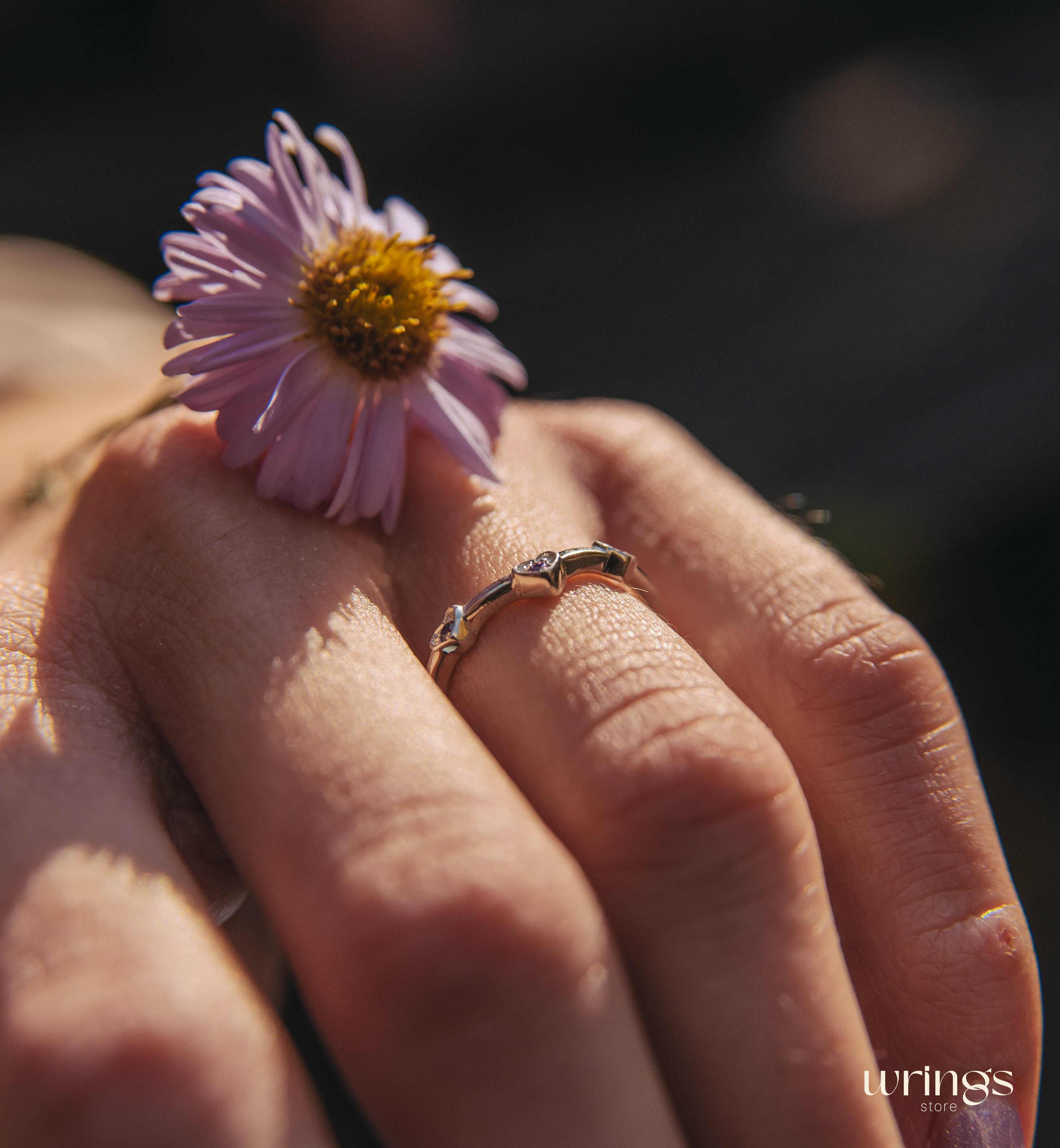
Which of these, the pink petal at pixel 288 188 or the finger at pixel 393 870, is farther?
the pink petal at pixel 288 188

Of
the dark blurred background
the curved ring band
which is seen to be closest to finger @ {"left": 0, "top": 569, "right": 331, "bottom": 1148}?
the curved ring band

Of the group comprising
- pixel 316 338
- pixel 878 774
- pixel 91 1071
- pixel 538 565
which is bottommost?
pixel 91 1071

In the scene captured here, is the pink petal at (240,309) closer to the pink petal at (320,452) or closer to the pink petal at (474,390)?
the pink petal at (320,452)

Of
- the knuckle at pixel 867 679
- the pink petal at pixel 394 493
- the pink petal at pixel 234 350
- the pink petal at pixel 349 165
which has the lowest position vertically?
the knuckle at pixel 867 679

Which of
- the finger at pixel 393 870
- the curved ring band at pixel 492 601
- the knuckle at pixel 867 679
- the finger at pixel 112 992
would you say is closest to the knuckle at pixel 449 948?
the finger at pixel 393 870

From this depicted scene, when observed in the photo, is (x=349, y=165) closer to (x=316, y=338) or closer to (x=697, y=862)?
(x=316, y=338)

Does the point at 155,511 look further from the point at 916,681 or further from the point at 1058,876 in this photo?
the point at 1058,876

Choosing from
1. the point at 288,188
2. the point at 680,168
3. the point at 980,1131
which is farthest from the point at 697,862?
the point at 680,168
